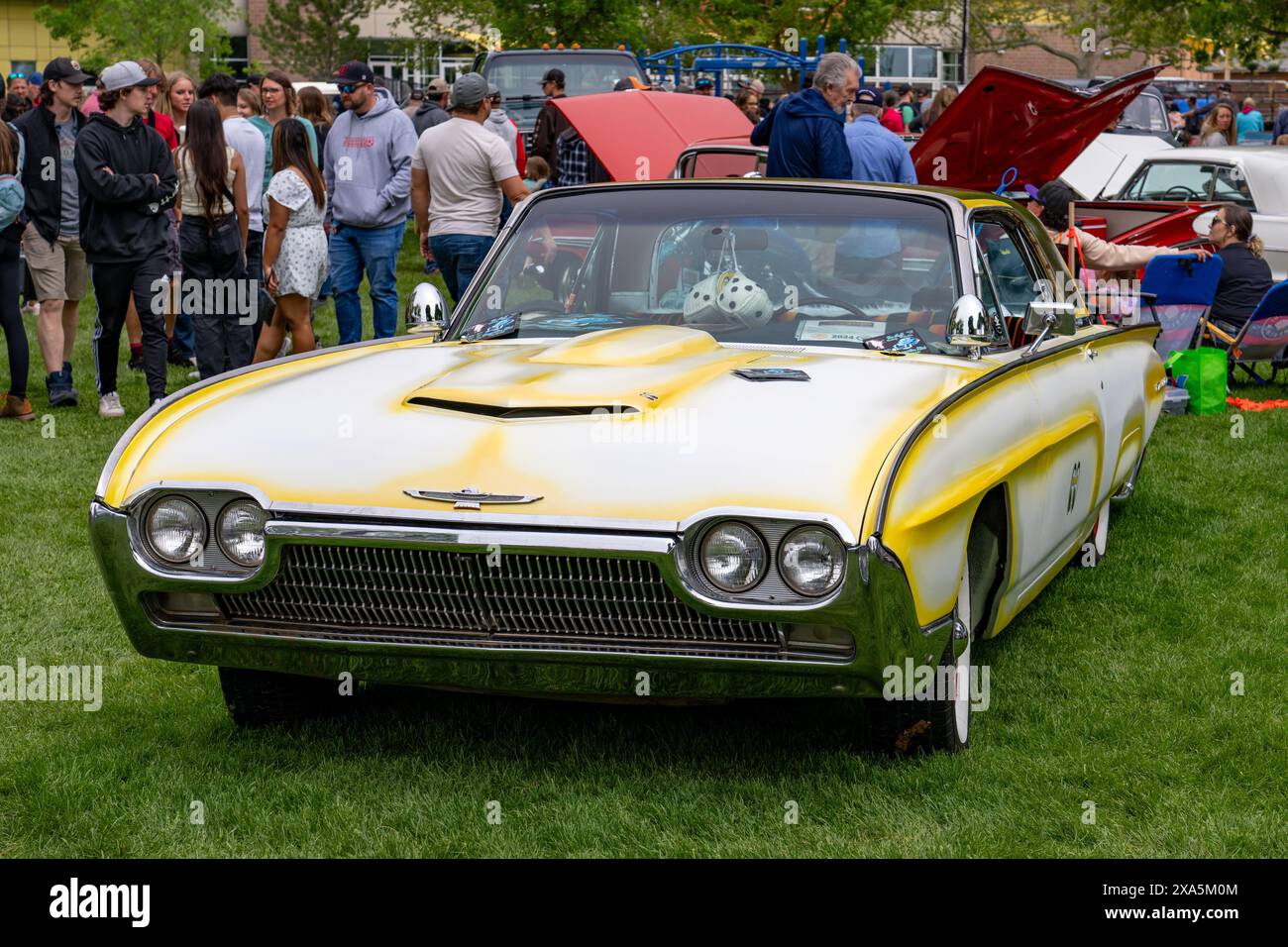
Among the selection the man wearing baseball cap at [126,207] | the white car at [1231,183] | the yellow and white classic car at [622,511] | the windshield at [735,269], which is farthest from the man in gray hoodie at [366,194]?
the white car at [1231,183]

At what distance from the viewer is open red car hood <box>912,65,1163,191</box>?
1140 cm

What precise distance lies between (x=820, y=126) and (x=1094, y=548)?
3.15m

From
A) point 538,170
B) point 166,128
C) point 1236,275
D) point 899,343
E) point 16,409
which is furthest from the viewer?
point 538,170

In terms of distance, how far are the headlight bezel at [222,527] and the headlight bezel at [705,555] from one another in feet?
3.48

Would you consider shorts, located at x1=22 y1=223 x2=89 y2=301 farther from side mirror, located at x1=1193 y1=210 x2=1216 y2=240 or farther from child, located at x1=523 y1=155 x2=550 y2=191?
side mirror, located at x1=1193 y1=210 x2=1216 y2=240

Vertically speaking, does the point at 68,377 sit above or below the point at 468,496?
below

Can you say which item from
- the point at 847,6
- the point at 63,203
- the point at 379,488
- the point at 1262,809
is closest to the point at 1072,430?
the point at 1262,809

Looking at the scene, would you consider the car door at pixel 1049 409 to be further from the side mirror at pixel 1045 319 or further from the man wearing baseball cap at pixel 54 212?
the man wearing baseball cap at pixel 54 212

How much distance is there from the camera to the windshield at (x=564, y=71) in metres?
19.6

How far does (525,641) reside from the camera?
Answer: 3.92 metres

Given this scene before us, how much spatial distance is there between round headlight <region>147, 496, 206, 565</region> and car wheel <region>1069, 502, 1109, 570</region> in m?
3.80

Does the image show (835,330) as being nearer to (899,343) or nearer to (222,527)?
(899,343)

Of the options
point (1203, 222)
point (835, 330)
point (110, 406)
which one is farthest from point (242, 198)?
point (1203, 222)
